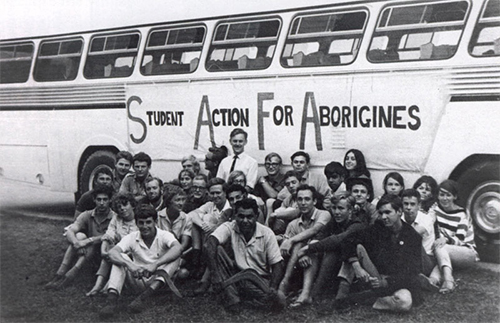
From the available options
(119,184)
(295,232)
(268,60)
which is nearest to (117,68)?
(119,184)

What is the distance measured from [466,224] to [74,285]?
10.5ft

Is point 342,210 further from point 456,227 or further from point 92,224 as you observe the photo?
point 92,224

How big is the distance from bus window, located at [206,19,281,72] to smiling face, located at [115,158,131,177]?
123cm

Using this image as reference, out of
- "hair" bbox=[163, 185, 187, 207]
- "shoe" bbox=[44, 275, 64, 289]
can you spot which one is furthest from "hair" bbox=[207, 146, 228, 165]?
"shoe" bbox=[44, 275, 64, 289]

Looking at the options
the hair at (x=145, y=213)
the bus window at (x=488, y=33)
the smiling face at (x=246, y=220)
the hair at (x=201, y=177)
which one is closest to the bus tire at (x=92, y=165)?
the hair at (x=201, y=177)

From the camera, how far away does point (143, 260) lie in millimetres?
4445

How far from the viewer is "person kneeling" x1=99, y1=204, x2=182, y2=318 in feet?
14.1

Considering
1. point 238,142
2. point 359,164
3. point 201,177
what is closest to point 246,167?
point 238,142

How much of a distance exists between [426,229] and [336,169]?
3.02 feet

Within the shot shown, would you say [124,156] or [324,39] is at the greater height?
[324,39]

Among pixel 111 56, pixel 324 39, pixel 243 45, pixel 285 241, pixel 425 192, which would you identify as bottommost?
pixel 285 241

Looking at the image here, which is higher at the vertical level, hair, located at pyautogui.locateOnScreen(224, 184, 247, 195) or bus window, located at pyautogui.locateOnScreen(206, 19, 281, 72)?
bus window, located at pyautogui.locateOnScreen(206, 19, 281, 72)

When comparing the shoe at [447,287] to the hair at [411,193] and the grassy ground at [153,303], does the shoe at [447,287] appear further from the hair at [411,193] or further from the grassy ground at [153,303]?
the hair at [411,193]

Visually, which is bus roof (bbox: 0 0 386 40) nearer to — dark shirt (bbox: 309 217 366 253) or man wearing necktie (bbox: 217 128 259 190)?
man wearing necktie (bbox: 217 128 259 190)
